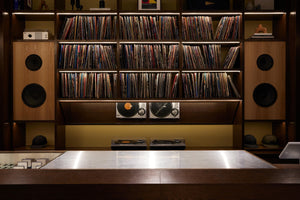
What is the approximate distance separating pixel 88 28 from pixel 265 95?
7.37 feet

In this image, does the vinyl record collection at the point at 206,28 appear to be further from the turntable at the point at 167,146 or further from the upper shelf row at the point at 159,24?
the turntable at the point at 167,146

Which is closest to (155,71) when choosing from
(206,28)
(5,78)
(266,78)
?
(206,28)

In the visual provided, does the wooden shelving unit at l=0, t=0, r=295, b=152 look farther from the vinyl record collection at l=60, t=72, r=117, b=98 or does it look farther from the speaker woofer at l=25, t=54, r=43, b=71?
the speaker woofer at l=25, t=54, r=43, b=71

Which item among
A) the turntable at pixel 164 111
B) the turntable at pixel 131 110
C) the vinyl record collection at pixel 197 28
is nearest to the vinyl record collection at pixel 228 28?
the vinyl record collection at pixel 197 28

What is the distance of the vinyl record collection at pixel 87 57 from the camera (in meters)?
2.95

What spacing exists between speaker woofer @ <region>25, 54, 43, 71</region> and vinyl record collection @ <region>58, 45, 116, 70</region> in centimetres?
25

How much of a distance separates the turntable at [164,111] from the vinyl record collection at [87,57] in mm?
723

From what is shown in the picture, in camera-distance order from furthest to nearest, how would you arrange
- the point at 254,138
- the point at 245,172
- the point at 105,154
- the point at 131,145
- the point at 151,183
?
the point at 254,138
the point at 131,145
the point at 105,154
the point at 245,172
the point at 151,183

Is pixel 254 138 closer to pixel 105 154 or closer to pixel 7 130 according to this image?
pixel 105 154

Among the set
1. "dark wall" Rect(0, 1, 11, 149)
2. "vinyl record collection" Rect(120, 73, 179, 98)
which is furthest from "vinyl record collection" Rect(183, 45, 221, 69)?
"dark wall" Rect(0, 1, 11, 149)

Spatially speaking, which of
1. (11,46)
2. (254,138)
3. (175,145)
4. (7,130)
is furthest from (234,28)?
(7,130)

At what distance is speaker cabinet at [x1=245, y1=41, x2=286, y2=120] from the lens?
2.95m

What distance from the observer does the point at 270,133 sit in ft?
10.9

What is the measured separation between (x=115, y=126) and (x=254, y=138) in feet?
5.77
